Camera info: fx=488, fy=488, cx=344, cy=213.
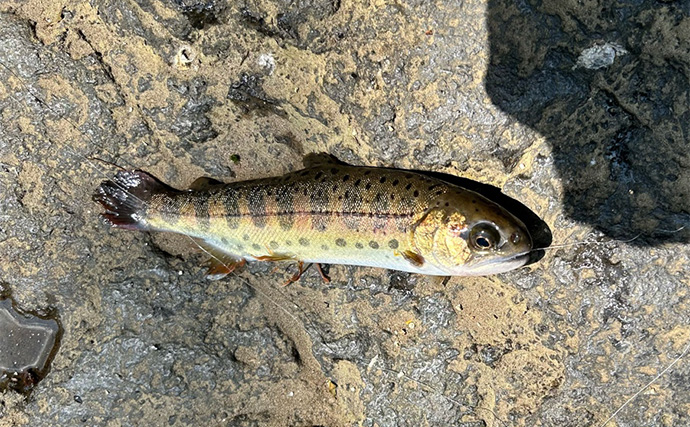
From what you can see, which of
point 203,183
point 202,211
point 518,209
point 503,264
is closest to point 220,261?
point 202,211

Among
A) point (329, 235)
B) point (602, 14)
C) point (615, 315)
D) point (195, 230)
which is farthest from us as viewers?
point (195, 230)

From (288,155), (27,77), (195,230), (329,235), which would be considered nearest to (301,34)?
(288,155)

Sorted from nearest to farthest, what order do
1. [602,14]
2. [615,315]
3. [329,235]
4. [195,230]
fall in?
[602,14], [615,315], [329,235], [195,230]

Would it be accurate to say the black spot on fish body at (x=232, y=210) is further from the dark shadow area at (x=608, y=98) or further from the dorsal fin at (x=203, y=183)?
the dark shadow area at (x=608, y=98)

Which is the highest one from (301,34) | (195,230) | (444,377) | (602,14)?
(602,14)

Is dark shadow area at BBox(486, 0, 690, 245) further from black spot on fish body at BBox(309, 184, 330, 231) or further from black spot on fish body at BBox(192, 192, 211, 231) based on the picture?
black spot on fish body at BBox(192, 192, 211, 231)

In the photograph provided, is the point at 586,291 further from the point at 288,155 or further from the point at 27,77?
the point at 27,77

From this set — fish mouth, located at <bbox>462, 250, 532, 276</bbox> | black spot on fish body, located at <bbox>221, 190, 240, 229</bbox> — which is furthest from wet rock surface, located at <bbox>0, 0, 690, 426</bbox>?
black spot on fish body, located at <bbox>221, 190, 240, 229</bbox>

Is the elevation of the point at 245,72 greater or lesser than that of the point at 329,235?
greater
